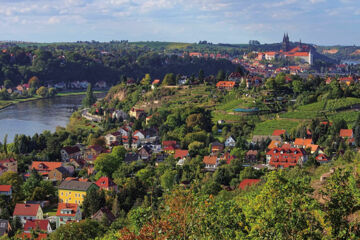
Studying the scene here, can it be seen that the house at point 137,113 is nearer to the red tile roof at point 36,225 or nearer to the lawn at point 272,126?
the lawn at point 272,126

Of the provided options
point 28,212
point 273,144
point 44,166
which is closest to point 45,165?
point 44,166

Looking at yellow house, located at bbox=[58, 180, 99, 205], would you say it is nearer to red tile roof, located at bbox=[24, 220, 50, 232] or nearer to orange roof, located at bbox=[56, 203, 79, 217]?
orange roof, located at bbox=[56, 203, 79, 217]

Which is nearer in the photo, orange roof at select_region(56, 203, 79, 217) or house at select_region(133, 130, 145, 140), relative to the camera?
orange roof at select_region(56, 203, 79, 217)

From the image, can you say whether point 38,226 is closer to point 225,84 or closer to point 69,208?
point 69,208

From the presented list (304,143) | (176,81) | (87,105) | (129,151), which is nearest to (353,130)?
(304,143)

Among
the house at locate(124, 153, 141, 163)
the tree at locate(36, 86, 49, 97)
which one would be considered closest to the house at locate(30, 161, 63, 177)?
the house at locate(124, 153, 141, 163)

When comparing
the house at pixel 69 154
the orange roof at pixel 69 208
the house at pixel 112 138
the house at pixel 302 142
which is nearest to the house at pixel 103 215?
the orange roof at pixel 69 208
